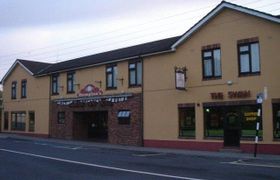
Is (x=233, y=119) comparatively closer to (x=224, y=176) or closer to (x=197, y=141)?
(x=197, y=141)

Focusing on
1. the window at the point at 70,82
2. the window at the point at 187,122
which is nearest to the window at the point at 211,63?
the window at the point at 187,122

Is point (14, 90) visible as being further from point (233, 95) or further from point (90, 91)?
point (233, 95)

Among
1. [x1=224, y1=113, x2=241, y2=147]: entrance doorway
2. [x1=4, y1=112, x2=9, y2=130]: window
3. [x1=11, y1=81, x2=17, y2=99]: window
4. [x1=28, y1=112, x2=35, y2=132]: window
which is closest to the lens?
[x1=224, y1=113, x2=241, y2=147]: entrance doorway

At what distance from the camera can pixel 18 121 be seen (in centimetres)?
4169

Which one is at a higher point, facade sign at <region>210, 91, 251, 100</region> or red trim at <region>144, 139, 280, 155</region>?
facade sign at <region>210, 91, 251, 100</region>

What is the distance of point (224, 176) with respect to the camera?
42.2 ft

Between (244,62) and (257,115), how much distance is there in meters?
2.84

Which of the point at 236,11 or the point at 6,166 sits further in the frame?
the point at 236,11

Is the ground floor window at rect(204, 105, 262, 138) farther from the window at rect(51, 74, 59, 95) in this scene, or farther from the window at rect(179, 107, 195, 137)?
the window at rect(51, 74, 59, 95)

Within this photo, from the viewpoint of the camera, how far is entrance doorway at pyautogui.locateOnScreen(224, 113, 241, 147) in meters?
22.4

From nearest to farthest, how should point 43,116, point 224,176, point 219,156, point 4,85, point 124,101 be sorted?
point 224,176 → point 219,156 → point 124,101 → point 43,116 → point 4,85

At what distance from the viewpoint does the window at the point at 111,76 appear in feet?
98.2

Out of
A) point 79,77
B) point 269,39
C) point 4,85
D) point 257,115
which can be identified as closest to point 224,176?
point 257,115

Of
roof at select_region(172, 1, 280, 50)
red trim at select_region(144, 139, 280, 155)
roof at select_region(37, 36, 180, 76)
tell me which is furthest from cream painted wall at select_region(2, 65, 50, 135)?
roof at select_region(172, 1, 280, 50)
